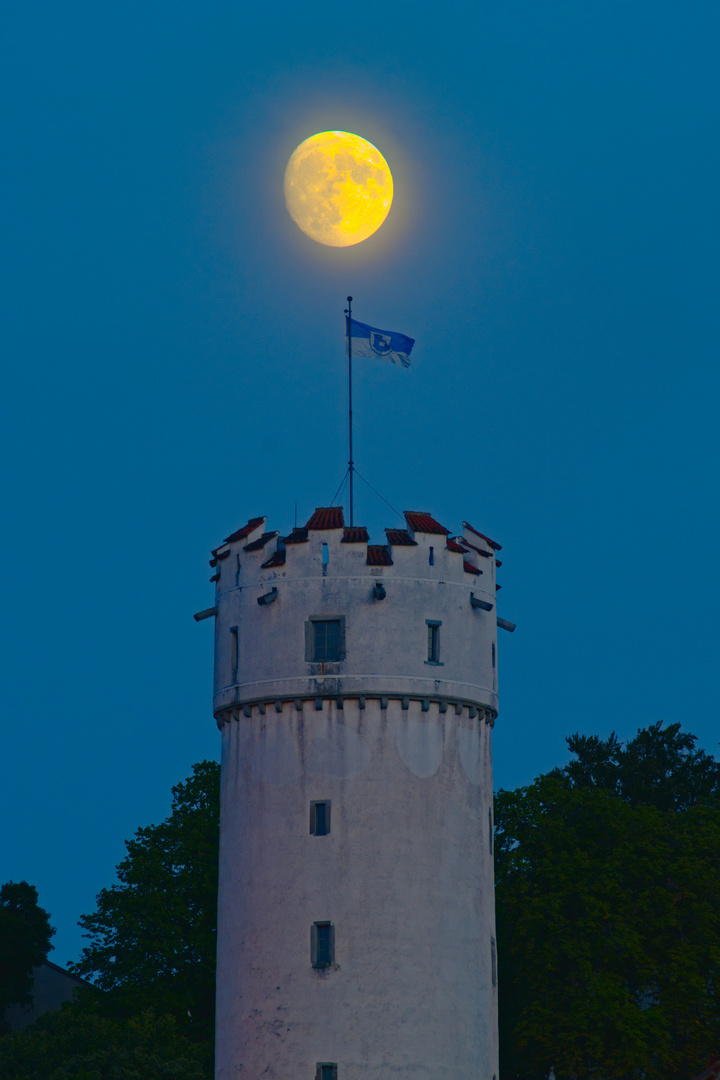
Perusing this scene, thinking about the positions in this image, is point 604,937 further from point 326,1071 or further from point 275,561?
point 275,561

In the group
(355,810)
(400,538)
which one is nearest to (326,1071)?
(355,810)

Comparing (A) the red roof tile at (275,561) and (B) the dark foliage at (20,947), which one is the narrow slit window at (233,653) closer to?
(A) the red roof tile at (275,561)

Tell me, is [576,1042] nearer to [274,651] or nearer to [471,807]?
[471,807]

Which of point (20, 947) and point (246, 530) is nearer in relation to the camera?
point (246, 530)

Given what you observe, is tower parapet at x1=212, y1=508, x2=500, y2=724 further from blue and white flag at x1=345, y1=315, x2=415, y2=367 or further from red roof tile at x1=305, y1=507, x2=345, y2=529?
blue and white flag at x1=345, y1=315, x2=415, y2=367

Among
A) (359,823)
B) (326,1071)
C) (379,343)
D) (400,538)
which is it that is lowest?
(326,1071)

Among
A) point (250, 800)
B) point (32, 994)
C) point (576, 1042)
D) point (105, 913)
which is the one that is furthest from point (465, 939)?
point (32, 994)

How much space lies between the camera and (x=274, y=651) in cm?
5438

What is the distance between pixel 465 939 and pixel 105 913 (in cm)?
2262

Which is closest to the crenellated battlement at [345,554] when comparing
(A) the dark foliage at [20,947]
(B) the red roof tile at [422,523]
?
(B) the red roof tile at [422,523]

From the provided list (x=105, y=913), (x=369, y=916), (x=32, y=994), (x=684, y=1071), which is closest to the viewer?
(x=369, y=916)

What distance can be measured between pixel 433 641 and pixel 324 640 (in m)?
3.43

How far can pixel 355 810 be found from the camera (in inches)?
2072

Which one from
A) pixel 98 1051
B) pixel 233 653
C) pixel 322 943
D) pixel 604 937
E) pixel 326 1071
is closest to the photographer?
pixel 326 1071
